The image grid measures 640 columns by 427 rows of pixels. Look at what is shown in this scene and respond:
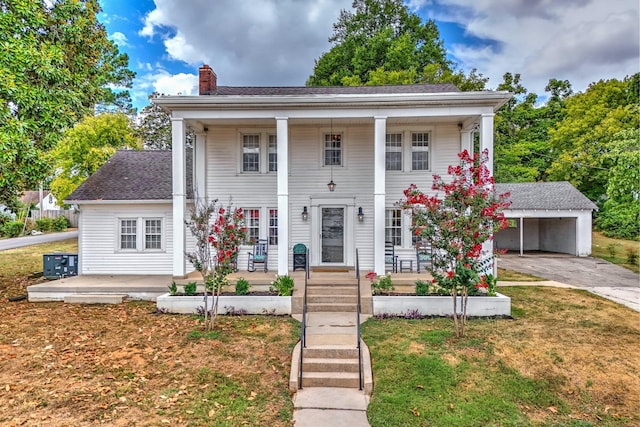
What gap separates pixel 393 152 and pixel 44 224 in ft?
105

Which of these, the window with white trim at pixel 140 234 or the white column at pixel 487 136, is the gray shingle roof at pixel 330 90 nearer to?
the white column at pixel 487 136

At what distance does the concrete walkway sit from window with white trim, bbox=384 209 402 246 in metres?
7.12

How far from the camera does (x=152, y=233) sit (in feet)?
39.8

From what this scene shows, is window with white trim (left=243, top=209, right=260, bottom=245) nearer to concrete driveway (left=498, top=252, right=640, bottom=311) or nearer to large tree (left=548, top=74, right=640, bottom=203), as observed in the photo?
concrete driveway (left=498, top=252, right=640, bottom=311)

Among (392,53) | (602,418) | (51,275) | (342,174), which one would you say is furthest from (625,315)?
(392,53)

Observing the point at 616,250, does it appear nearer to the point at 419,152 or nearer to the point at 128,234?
the point at 419,152

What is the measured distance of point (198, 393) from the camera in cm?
533

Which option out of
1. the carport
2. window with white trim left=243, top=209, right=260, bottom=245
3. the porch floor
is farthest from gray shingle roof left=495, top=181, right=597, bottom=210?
window with white trim left=243, top=209, right=260, bottom=245

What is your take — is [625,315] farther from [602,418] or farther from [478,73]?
[478,73]

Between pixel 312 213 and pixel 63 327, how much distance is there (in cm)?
755

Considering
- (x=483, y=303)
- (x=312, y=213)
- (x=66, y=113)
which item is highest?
(x=66, y=113)

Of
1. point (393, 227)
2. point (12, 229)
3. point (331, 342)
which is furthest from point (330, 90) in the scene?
point (12, 229)

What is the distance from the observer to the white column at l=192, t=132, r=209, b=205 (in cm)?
1198

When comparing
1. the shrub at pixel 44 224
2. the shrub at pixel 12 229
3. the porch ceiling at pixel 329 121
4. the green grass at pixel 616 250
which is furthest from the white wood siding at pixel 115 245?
the shrub at pixel 44 224
